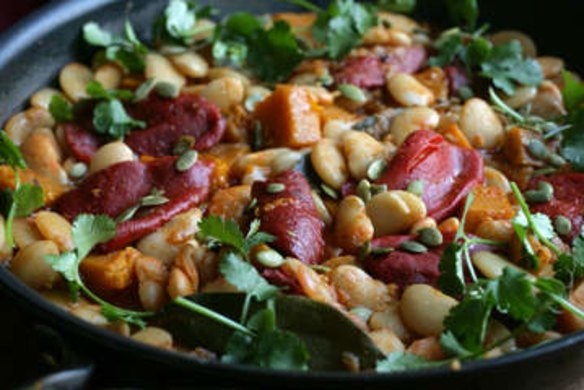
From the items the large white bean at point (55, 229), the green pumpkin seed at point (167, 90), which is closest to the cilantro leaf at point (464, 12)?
the green pumpkin seed at point (167, 90)

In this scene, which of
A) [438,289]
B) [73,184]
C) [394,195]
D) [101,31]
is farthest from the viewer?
[101,31]

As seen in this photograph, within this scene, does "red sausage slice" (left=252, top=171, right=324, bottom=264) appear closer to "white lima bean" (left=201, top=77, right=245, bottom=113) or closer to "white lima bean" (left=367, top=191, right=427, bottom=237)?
"white lima bean" (left=367, top=191, right=427, bottom=237)

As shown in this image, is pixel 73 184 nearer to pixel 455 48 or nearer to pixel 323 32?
pixel 323 32

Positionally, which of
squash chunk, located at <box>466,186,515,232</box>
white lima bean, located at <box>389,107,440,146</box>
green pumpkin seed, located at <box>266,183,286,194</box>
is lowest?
squash chunk, located at <box>466,186,515,232</box>

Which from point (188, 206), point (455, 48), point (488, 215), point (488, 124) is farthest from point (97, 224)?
point (455, 48)

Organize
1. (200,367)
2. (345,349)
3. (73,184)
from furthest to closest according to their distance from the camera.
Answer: (73,184)
(345,349)
(200,367)

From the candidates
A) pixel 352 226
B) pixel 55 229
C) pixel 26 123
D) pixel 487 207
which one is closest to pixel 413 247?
pixel 352 226

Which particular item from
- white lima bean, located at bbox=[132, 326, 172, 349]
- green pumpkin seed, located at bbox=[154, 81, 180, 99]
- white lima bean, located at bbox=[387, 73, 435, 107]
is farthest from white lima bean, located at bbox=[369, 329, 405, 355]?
green pumpkin seed, located at bbox=[154, 81, 180, 99]
